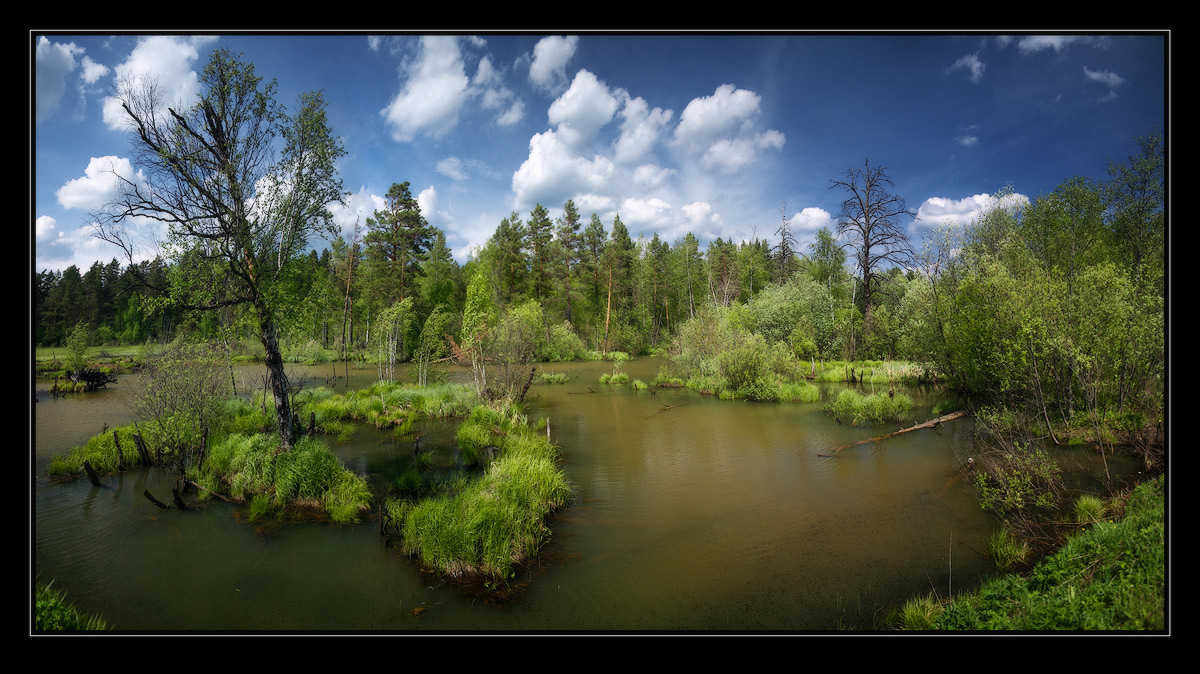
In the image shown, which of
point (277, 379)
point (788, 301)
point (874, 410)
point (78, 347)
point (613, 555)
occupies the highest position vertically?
point (788, 301)

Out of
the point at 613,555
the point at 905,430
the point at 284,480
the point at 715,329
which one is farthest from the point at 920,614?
the point at 715,329

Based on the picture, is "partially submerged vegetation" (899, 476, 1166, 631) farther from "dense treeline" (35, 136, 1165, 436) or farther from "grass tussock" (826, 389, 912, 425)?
"grass tussock" (826, 389, 912, 425)

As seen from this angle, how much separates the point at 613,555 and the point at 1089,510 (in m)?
Answer: 8.38

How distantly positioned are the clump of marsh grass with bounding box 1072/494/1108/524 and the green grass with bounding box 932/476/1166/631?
99 centimetres

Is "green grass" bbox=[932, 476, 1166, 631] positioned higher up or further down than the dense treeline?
further down

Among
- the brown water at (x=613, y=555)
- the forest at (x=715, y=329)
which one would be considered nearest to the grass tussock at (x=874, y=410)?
the forest at (x=715, y=329)

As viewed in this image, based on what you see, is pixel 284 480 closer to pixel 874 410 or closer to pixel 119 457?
pixel 119 457

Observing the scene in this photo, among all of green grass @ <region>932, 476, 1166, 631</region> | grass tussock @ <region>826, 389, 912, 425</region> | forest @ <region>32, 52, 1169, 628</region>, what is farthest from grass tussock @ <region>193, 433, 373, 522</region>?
grass tussock @ <region>826, 389, 912, 425</region>

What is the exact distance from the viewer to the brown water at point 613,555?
5570 mm

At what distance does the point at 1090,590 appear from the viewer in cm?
427

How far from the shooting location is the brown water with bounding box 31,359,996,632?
18.3ft

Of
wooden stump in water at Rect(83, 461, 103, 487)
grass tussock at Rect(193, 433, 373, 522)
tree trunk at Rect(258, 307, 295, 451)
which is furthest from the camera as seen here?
tree trunk at Rect(258, 307, 295, 451)
